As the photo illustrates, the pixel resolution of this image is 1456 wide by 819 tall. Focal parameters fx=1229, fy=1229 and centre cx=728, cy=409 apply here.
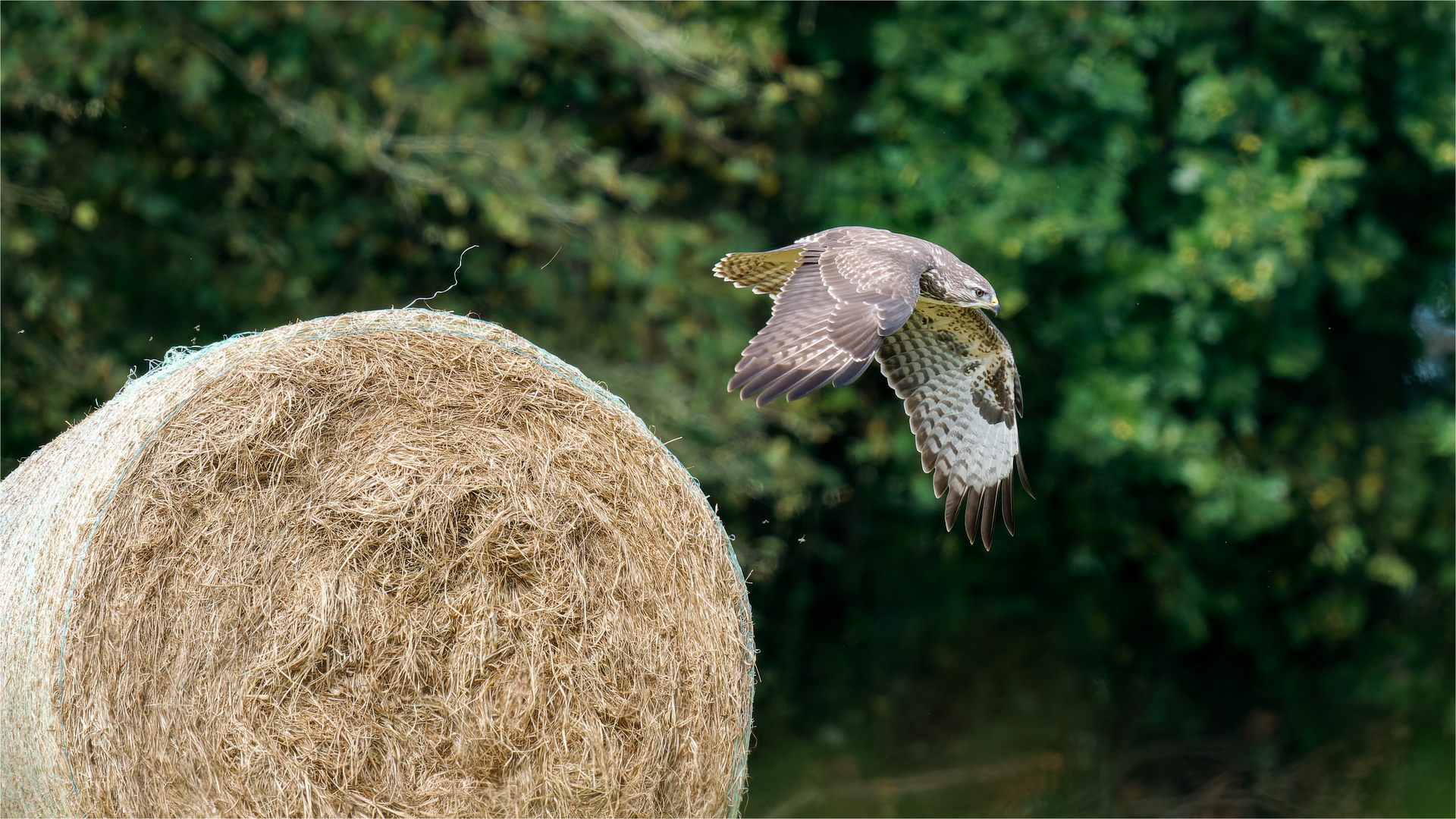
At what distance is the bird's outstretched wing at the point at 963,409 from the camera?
3656 millimetres

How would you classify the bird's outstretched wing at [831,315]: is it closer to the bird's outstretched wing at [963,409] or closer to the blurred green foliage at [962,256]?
the bird's outstretched wing at [963,409]

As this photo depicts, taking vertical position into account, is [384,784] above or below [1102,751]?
above

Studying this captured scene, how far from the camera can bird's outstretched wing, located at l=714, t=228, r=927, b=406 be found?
8.77 feet

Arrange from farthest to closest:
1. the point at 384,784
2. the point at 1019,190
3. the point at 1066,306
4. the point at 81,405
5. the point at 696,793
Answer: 1. the point at 1066,306
2. the point at 1019,190
3. the point at 81,405
4. the point at 696,793
5. the point at 384,784

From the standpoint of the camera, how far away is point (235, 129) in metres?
4.82

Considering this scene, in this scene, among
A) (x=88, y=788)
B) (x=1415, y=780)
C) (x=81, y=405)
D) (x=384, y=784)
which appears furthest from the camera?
(x=1415, y=780)

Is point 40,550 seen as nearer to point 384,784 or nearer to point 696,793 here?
point 384,784

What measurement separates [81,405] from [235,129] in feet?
3.97

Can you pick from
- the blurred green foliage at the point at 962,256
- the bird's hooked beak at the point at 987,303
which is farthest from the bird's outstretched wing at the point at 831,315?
the blurred green foliage at the point at 962,256

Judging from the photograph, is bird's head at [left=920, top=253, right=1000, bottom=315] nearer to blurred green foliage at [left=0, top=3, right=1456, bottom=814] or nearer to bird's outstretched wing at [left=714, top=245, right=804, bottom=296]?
bird's outstretched wing at [left=714, top=245, right=804, bottom=296]

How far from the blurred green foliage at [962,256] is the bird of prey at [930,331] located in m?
1.33

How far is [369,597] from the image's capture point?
8.88ft

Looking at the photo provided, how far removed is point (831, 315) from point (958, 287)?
2.01 ft

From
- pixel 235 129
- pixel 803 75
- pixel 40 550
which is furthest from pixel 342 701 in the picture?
pixel 803 75
